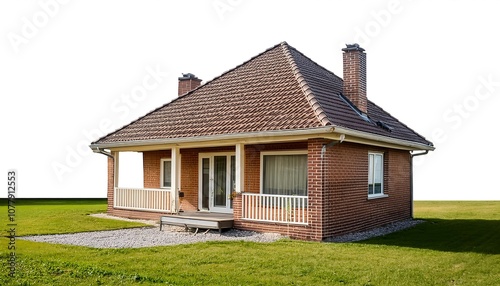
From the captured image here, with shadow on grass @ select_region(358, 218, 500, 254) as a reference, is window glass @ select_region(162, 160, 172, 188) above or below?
above

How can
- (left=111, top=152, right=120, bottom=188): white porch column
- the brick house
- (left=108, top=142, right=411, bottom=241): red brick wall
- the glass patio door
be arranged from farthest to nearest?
(left=111, top=152, right=120, bottom=188): white porch column → the glass patio door → the brick house → (left=108, top=142, right=411, bottom=241): red brick wall

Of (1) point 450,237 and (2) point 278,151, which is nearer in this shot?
(1) point 450,237

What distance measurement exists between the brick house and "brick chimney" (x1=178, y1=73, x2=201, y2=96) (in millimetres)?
2202

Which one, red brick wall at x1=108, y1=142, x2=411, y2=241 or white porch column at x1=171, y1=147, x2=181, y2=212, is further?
white porch column at x1=171, y1=147, x2=181, y2=212

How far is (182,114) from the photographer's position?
64.5 ft

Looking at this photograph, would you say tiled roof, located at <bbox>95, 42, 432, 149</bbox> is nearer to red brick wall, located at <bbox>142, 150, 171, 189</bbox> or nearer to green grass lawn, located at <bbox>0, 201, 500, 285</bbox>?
red brick wall, located at <bbox>142, 150, 171, 189</bbox>

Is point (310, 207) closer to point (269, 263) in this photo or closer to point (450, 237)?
point (269, 263)

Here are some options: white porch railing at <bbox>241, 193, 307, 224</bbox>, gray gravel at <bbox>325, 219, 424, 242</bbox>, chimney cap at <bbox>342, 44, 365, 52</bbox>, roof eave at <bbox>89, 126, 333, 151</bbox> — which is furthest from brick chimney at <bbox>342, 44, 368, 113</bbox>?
white porch railing at <bbox>241, 193, 307, 224</bbox>

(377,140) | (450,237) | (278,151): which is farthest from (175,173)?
(450,237)

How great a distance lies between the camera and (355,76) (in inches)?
720

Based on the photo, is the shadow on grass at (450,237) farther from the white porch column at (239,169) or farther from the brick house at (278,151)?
the white porch column at (239,169)

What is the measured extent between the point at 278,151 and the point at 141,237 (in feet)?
15.9

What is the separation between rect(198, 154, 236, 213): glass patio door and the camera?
18.4m

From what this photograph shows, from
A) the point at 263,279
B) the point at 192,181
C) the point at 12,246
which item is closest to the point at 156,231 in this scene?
the point at 192,181
